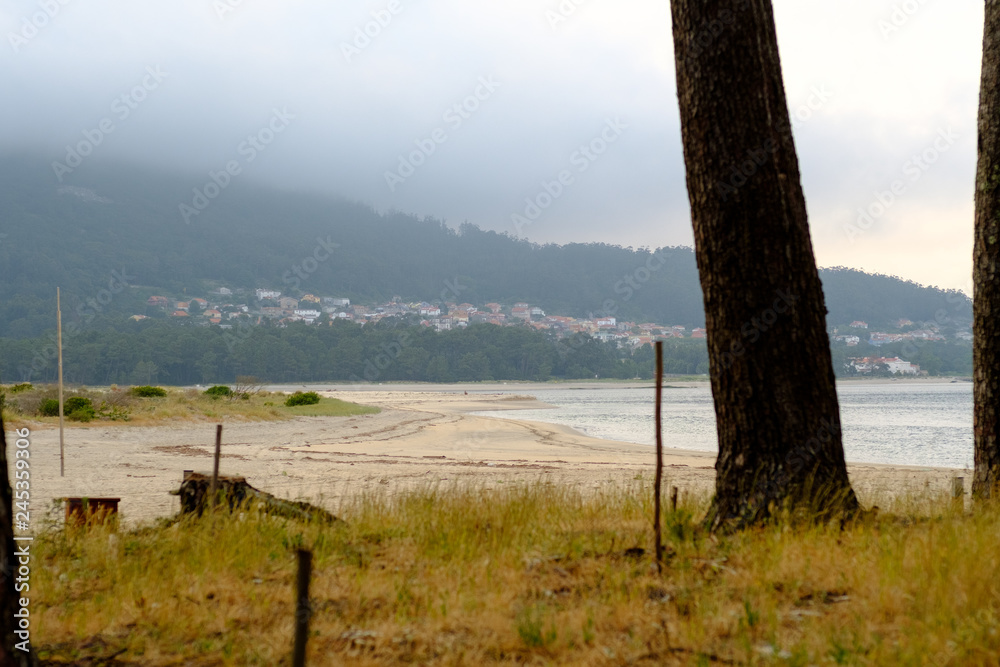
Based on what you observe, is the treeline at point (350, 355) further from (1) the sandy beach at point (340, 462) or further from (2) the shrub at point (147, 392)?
(1) the sandy beach at point (340, 462)

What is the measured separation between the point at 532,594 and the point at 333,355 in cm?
10800

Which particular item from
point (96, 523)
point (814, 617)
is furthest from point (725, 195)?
point (96, 523)

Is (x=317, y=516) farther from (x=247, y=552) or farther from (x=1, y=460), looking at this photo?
(x=1, y=460)

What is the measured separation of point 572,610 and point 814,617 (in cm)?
97

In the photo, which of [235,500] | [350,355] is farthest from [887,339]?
[235,500]

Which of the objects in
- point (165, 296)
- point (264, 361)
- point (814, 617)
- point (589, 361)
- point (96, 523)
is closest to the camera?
point (814, 617)

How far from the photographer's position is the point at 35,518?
7.02 m

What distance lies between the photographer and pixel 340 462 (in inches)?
598

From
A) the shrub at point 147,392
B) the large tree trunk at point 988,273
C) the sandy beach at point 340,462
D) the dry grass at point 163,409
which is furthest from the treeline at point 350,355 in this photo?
the large tree trunk at point 988,273

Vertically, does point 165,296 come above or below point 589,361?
above

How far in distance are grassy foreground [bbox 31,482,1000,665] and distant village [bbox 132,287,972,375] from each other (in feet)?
399

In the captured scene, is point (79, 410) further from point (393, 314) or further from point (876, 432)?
point (393, 314)

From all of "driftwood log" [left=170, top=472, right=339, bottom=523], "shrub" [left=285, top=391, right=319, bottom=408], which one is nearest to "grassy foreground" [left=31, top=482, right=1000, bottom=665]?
"driftwood log" [left=170, top=472, right=339, bottom=523]

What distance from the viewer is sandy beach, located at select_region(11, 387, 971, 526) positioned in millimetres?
10141
